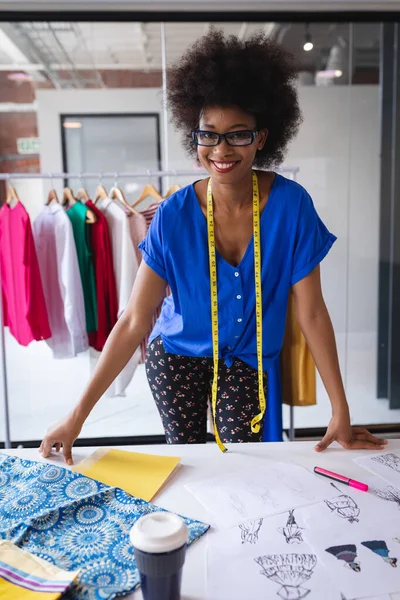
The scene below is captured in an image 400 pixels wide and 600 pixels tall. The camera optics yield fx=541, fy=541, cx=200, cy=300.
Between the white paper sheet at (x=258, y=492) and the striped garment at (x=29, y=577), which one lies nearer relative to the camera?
the striped garment at (x=29, y=577)

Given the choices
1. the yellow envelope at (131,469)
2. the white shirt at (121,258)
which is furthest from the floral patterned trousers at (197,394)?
the white shirt at (121,258)

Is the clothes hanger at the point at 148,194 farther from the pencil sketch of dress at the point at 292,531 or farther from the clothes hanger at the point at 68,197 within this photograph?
the pencil sketch of dress at the point at 292,531

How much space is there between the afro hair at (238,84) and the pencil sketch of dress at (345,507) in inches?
37.3

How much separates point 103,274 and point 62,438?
1.58 metres

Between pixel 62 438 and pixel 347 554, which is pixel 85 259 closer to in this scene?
pixel 62 438

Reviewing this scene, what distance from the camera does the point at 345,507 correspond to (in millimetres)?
1062

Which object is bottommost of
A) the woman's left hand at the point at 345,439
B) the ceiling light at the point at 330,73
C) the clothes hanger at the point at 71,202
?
the woman's left hand at the point at 345,439

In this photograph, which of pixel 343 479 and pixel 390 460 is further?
pixel 390 460

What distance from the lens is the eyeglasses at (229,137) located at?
1375mm

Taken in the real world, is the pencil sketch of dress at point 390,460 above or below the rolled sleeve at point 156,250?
below

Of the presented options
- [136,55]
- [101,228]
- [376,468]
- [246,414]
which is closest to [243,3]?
[136,55]

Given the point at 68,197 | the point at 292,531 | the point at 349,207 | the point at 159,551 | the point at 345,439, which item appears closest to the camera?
the point at 159,551

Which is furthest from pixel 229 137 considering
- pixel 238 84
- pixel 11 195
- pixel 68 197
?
pixel 11 195

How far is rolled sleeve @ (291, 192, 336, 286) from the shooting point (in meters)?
1.45
